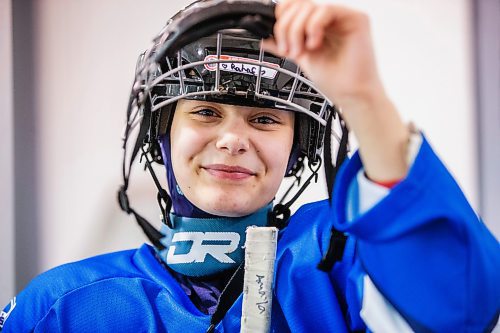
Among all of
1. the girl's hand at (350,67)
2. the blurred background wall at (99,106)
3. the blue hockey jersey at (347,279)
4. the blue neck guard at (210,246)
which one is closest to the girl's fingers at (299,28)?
the girl's hand at (350,67)

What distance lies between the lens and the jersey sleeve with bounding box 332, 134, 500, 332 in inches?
20.8

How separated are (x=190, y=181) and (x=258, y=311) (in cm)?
23

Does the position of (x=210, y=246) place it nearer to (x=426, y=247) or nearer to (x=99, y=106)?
(x=426, y=247)

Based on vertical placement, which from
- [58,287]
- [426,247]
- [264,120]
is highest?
[264,120]

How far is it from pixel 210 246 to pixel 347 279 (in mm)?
233

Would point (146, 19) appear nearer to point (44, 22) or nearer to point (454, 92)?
point (44, 22)

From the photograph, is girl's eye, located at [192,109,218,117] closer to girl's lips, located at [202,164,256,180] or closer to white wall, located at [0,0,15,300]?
girl's lips, located at [202,164,256,180]

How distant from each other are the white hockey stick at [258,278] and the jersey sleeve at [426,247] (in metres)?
0.18

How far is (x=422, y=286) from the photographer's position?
55cm

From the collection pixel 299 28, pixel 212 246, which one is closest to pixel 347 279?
pixel 212 246

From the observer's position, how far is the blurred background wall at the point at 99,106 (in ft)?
4.16

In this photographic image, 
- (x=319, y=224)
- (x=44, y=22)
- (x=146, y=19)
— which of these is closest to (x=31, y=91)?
(x=44, y=22)

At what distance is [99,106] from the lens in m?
1.31

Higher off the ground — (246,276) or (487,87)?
(487,87)
